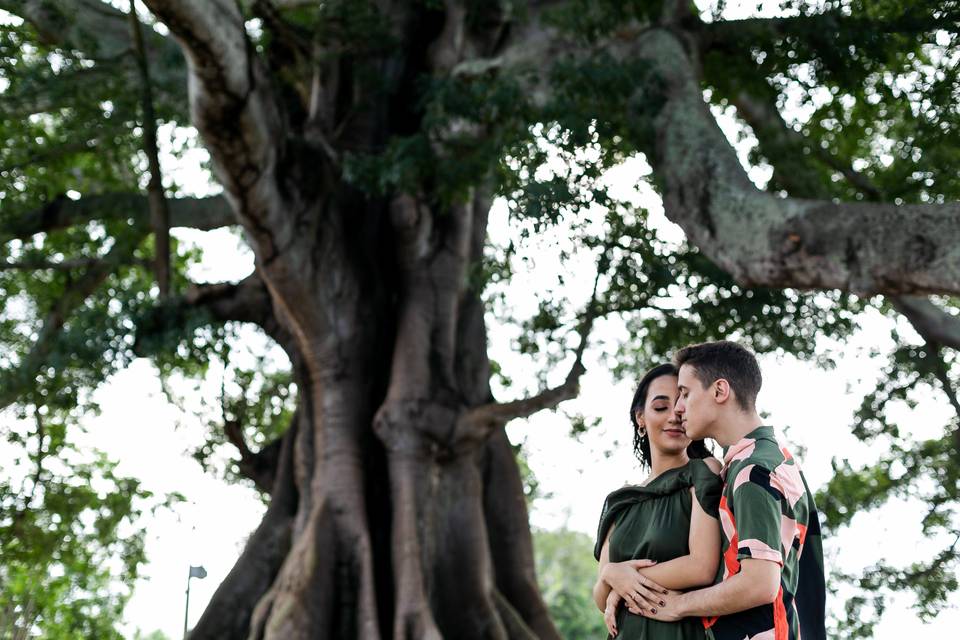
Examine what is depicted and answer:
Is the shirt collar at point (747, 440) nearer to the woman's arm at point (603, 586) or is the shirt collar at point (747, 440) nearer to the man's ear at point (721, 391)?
the man's ear at point (721, 391)

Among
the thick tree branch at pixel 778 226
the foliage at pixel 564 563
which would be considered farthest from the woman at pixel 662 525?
the foliage at pixel 564 563

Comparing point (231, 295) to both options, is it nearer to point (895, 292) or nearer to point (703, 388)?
point (895, 292)

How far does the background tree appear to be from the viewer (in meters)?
7.95

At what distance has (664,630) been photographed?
8.11ft

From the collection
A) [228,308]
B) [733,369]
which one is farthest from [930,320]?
[733,369]

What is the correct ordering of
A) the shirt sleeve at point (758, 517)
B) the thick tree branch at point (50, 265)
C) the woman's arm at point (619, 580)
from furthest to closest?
the thick tree branch at point (50, 265) < the woman's arm at point (619, 580) < the shirt sleeve at point (758, 517)

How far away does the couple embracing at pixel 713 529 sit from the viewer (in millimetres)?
2295

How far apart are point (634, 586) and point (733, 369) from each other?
54 cm

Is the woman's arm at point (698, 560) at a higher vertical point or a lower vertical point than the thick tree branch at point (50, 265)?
lower

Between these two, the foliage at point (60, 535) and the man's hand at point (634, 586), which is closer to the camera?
the man's hand at point (634, 586)

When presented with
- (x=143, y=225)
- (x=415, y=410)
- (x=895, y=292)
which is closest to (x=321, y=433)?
(x=415, y=410)

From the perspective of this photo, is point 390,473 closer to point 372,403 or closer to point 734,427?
point 372,403

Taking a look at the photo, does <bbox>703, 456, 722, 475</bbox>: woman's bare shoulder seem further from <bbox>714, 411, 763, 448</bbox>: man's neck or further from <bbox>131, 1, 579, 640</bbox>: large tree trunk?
<bbox>131, 1, 579, 640</bbox>: large tree trunk

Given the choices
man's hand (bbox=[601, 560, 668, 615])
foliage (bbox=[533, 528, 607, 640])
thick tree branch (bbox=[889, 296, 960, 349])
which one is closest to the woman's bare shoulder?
man's hand (bbox=[601, 560, 668, 615])
